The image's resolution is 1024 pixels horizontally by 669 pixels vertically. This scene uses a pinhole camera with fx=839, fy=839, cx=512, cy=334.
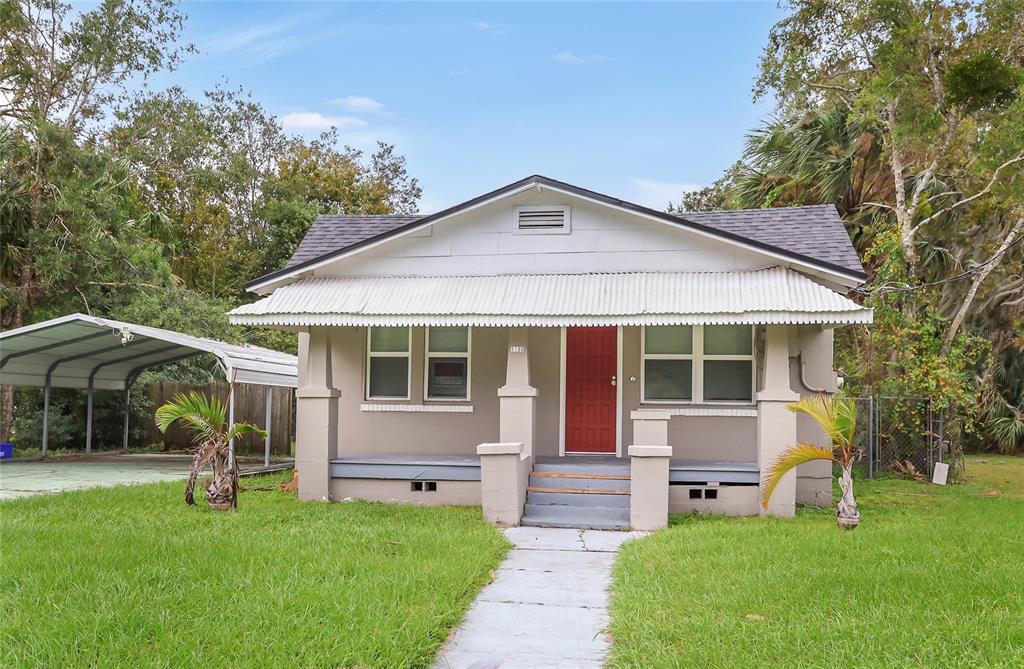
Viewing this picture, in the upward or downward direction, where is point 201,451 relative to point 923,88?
downward

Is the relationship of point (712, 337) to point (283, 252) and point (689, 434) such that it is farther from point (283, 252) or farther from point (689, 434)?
point (283, 252)

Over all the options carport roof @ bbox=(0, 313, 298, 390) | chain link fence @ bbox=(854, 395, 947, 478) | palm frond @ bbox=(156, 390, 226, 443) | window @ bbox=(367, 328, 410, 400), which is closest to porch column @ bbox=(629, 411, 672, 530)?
window @ bbox=(367, 328, 410, 400)

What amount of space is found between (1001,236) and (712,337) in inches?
404

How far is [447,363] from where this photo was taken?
43.8 feet

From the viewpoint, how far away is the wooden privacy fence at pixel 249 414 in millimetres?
21141

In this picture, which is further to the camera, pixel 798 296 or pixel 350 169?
pixel 350 169

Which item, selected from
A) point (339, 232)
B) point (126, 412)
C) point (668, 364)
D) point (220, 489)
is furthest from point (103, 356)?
point (668, 364)

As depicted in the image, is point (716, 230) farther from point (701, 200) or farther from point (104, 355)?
point (701, 200)

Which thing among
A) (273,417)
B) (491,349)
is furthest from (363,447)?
(273,417)

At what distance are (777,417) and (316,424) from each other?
20.8 feet

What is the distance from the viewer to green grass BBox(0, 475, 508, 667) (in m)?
5.08

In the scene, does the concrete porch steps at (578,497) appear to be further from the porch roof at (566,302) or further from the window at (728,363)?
the porch roof at (566,302)

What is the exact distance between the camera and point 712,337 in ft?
41.7

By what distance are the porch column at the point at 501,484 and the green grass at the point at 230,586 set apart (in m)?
0.79
